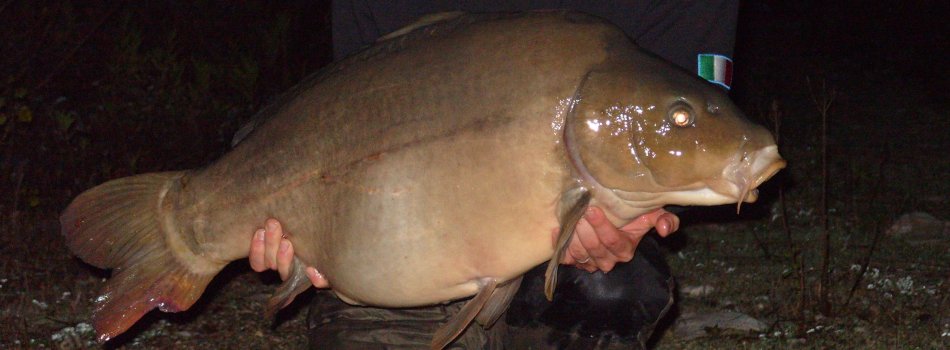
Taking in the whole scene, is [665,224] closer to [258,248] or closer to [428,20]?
[428,20]

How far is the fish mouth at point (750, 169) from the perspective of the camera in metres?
2.02

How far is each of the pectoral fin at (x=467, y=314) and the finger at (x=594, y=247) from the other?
224mm

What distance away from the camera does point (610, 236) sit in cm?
237

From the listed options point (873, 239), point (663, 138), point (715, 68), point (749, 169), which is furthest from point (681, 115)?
point (873, 239)

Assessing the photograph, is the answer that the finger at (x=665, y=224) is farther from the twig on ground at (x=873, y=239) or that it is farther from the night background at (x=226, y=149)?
the twig on ground at (x=873, y=239)

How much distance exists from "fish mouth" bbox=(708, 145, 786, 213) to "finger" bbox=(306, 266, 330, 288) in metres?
0.95

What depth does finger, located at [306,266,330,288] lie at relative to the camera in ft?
8.22

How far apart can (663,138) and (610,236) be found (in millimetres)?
344

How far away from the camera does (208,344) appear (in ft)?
11.8

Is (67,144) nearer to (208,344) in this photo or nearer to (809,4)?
(208,344)

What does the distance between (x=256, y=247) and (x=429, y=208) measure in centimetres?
47

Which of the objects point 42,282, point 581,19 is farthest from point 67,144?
point 581,19

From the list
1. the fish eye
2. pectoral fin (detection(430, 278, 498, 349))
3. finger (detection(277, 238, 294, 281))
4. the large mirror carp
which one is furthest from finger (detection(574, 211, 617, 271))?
finger (detection(277, 238, 294, 281))

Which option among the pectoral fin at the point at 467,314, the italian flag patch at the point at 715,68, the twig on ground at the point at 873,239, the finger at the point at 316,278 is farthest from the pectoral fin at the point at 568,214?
the twig on ground at the point at 873,239
